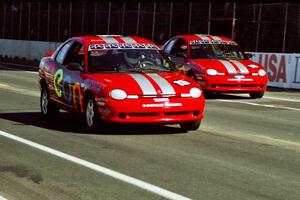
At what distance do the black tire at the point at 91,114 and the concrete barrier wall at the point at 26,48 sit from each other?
→ 2773cm

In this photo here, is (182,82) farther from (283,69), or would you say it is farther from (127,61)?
(283,69)

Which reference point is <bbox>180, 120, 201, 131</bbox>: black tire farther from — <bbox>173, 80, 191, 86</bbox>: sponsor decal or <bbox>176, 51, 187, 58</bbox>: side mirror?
<bbox>176, 51, 187, 58</bbox>: side mirror

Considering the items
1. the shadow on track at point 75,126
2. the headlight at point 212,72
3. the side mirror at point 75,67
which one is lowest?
the shadow on track at point 75,126

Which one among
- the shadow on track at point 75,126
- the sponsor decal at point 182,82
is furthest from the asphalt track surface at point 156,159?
the sponsor decal at point 182,82

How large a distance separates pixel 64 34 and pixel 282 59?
942 inches

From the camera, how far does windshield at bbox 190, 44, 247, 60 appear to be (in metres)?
18.0

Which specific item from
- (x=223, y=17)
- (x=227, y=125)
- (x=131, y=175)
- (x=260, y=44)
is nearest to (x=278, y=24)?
(x=260, y=44)

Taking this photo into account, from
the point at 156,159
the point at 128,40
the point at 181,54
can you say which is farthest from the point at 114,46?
the point at 181,54

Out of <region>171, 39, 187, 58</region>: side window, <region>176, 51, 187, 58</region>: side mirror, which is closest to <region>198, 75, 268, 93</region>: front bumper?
<region>176, 51, 187, 58</region>: side mirror

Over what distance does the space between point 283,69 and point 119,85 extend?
13771 millimetres

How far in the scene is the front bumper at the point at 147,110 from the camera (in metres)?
10.1

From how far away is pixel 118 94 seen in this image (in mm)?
10094

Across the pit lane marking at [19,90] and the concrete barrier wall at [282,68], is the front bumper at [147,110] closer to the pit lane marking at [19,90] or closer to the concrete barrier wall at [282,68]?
A: the pit lane marking at [19,90]

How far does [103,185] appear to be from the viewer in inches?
267
